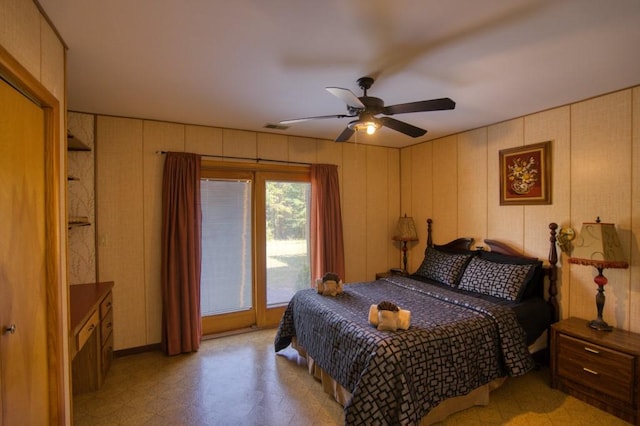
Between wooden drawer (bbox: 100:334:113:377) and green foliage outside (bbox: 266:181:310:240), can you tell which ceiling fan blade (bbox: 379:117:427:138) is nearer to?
green foliage outside (bbox: 266:181:310:240)

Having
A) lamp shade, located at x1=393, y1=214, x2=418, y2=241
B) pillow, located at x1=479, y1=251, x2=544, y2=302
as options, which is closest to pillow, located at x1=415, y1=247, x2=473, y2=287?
pillow, located at x1=479, y1=251, x2=544, y2=302

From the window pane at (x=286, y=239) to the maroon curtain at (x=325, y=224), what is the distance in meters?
0.14

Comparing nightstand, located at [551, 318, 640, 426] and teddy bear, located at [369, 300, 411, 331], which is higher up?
teddy bear, located at [369, 300, 411, 331]

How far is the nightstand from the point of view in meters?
2.25

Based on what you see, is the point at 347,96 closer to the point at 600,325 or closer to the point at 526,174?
the point at 526,174

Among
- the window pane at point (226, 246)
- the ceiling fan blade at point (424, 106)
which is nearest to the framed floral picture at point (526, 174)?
the ceiling fan blade at point (424, 106)

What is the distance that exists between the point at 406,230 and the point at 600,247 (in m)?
2.32

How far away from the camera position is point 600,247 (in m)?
2.51

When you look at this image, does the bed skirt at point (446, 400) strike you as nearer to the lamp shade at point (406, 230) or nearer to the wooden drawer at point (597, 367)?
the wooden drawer at point (597, 367)

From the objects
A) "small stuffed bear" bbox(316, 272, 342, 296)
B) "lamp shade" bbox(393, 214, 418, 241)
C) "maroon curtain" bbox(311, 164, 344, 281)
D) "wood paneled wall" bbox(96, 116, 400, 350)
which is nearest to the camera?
"small stuffed bear" bbox(316, 272, 342, 296)

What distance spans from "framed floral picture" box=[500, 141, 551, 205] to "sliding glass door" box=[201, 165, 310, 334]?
2440 mm

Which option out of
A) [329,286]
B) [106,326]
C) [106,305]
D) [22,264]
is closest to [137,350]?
[106,326]

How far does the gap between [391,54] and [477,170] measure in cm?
239

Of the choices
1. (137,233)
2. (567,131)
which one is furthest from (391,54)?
(137,233)
